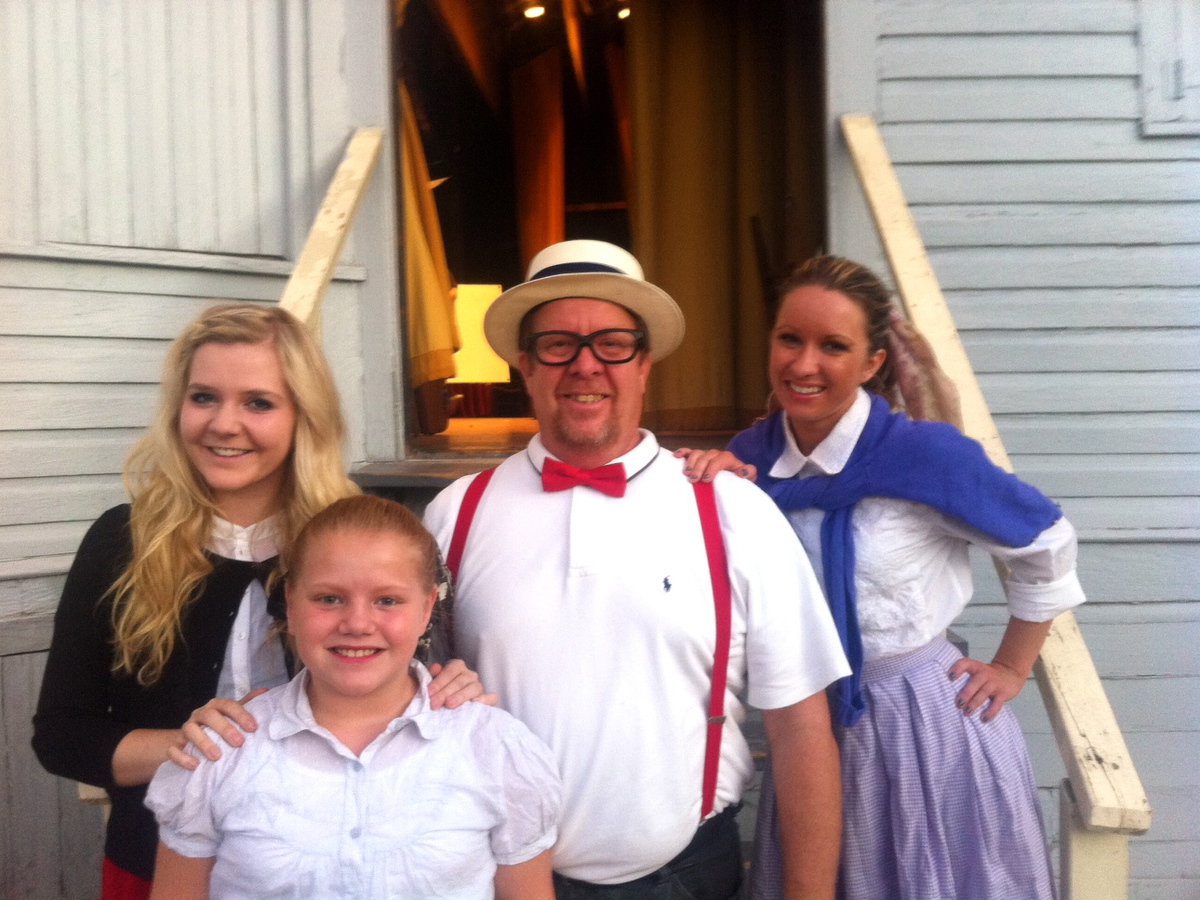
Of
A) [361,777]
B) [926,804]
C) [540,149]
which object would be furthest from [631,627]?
[540,149]

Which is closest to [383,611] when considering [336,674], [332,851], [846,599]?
[336,674]

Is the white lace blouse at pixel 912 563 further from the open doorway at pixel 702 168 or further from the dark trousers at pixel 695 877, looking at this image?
the open doorway at pixel 702 168

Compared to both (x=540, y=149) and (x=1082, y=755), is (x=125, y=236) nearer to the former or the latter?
(x=1082, y=755)

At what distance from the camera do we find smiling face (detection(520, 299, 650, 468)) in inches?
69.1

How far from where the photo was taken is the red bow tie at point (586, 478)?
1.72 meters

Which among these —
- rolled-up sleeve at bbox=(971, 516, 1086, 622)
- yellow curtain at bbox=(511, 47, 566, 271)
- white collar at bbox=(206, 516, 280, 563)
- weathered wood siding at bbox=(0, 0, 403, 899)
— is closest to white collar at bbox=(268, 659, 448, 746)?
white collar at bbox=(206, 516, 280, 563)

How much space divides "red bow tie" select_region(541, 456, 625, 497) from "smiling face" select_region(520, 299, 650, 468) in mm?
40

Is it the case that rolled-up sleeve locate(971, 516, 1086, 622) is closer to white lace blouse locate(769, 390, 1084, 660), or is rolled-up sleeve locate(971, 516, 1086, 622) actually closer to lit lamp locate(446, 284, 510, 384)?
white lace blouse locate(769, 390, 1084, 660)

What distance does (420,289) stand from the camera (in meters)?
4.19

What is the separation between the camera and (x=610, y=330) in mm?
1801

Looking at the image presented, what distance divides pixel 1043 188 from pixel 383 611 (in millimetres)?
3222

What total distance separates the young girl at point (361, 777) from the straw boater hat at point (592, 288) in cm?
52

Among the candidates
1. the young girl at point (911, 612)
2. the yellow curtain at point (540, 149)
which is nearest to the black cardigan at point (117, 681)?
the young girl at point (911, 612)

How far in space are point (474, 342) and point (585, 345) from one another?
6.56m
